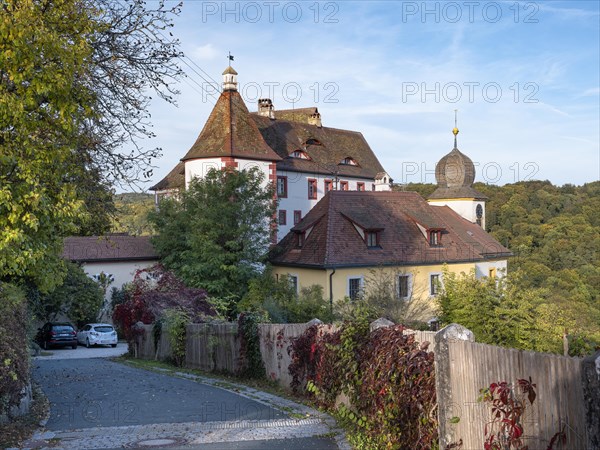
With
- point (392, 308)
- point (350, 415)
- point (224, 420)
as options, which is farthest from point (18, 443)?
point (392, 308)

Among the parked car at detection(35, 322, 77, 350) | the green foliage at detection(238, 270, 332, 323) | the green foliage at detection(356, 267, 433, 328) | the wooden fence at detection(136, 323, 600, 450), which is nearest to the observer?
the wooden fence at detection(136, 323, 600, 450)

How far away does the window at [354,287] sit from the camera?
35.2 metres

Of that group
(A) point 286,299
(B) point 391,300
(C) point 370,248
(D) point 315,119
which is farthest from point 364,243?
(D) point 315,119

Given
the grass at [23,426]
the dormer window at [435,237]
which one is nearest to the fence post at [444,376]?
the grass at [23,426]

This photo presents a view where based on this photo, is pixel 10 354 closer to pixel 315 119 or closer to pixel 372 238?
pixel 372 238

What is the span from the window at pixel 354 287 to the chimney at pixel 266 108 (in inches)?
933

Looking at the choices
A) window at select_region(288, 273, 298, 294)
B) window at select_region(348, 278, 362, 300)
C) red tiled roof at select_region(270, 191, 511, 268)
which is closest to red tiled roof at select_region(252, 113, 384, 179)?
red tiled roof at select_region(270, 191, 511, 268)

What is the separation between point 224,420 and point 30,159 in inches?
199

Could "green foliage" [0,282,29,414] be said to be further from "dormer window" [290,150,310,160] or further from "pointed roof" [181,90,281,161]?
"dormer window" [290,150,310,160]

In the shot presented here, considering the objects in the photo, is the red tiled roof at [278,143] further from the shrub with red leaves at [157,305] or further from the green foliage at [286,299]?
the shrub with red leaves at [157,305]

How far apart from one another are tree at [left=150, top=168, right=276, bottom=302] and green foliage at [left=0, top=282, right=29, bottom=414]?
72.9 feet

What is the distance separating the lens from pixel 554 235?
225 ft

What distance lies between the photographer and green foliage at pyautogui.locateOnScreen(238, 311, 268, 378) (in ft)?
49.3

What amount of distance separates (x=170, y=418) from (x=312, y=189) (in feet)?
139
